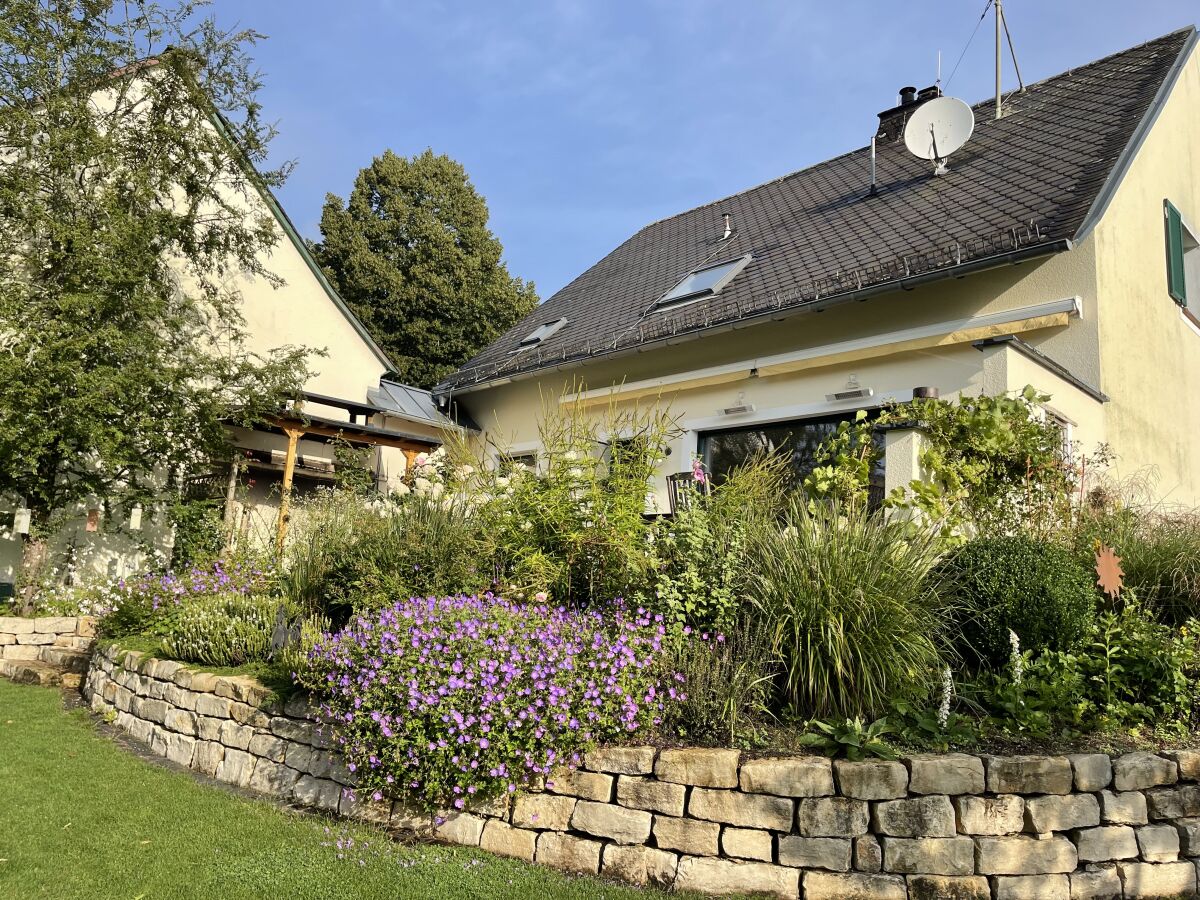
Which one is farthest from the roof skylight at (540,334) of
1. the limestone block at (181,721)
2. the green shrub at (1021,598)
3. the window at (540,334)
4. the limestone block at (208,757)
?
the green shrub at (1021,598)

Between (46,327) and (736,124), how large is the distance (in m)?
7.99

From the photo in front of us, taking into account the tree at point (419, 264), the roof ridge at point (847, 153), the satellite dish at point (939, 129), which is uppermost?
the tree at point (419, 264)

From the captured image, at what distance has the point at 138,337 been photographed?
8.85m

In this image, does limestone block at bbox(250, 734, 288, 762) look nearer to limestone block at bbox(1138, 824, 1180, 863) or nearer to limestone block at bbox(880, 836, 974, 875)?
limestone block at bbox(880, 836, 974, 875)

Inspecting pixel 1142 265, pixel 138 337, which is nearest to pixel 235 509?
pixel 138 337

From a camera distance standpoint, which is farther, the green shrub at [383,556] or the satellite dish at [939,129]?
the satellite dish at [939,129]

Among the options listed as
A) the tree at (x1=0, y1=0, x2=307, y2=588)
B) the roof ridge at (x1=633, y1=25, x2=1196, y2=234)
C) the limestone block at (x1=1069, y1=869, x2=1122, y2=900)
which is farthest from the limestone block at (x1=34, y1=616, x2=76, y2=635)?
the roof ridge at (x1=633, y1=25, x2=1196, y2=234)

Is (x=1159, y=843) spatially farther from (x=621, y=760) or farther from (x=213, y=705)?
(x=213, y=705)

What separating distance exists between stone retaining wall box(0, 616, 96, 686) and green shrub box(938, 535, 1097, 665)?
8061 millimetres

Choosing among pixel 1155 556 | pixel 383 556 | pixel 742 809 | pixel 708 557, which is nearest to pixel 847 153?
pixel 1155 556

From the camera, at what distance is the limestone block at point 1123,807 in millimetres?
3455

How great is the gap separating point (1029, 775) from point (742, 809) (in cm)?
122

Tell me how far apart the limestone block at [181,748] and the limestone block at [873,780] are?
415 cm

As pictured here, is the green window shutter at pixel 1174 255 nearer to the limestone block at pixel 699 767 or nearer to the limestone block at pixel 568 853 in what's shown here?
the limestone block at pixel 699 767
